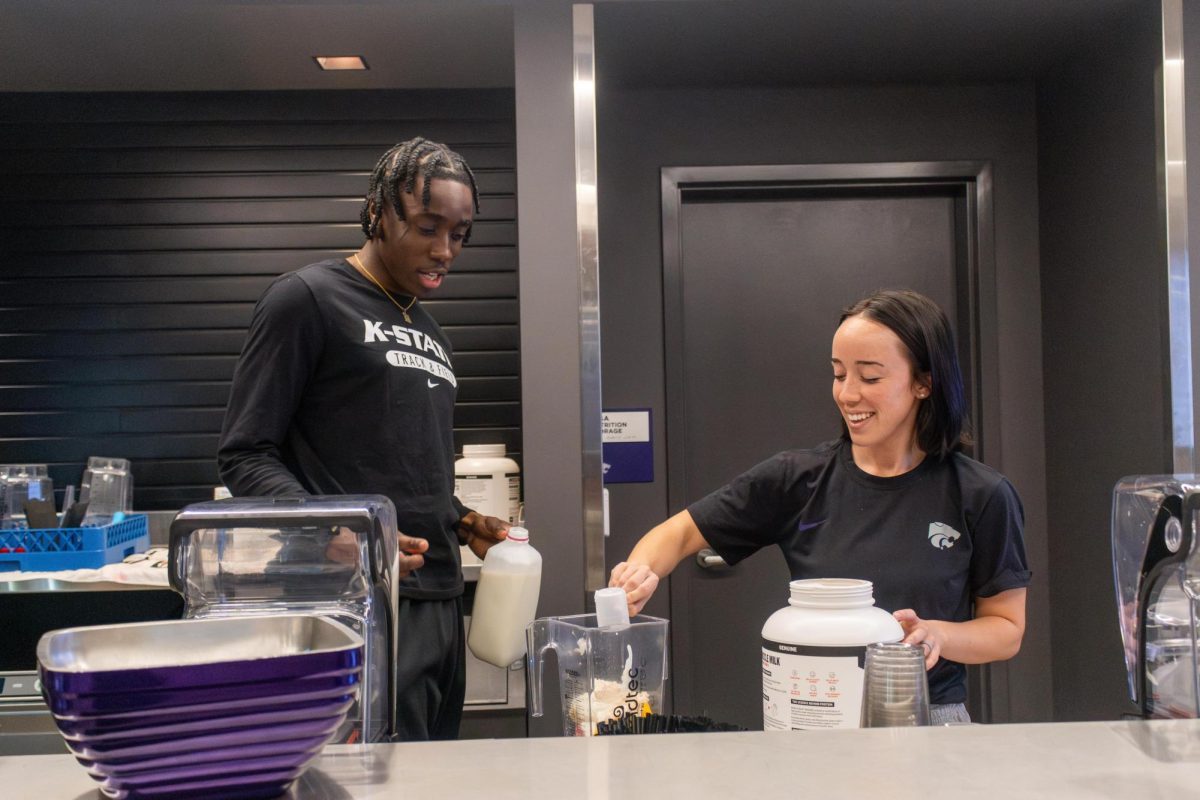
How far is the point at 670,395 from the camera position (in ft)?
11.1

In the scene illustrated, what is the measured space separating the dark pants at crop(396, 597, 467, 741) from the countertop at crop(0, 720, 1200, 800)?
1083 mm

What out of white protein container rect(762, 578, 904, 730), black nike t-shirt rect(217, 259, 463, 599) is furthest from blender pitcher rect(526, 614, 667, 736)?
black nike t-shirt rect(217, 259, 463, 599)

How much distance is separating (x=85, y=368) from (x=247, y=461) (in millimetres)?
2000

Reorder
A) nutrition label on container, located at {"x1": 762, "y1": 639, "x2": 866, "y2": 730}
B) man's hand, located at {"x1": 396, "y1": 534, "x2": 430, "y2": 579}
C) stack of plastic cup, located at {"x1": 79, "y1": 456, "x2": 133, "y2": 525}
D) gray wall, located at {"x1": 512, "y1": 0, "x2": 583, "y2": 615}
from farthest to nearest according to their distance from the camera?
stack of plastic cup, located at {"x1": 79, "y1": 456, "x2": 133, "y2": 525}, gray wall, located at {"x1": 512, "y1": 0, "x2": 583, "y2": 615}, man's hand, located at {"x1": 396, "y1": 534, "x2": 430, "y2": 579}, nutrition label on container, located at {"x1": 762, "y1": 639, "x2": 866, "y2": 730}

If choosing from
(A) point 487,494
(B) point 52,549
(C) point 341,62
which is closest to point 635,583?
(A) point 487,494

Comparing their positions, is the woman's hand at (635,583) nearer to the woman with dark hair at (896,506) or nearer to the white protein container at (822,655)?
the woman with dark hair at (896,506)

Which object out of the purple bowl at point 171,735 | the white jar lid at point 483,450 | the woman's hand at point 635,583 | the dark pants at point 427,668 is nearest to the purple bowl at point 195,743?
the purple bowl at point 171,735

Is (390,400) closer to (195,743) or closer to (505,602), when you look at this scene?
(505,602)

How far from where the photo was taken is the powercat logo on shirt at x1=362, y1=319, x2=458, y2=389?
6.30ft

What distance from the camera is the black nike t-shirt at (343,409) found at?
179 centimetres

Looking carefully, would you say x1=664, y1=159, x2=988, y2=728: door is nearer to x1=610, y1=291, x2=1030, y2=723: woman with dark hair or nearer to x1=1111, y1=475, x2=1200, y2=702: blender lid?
x1=610, y1=291, x2=1030, y2=723: woman with dark hair

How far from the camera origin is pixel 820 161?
3441 mm

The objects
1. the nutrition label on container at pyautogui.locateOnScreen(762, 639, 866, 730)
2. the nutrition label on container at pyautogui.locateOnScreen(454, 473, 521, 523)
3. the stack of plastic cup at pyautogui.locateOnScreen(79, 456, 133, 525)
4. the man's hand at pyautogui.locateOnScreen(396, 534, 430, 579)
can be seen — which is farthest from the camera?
the stack of plastic cup at pyautogui.locateOnScreen(79, 456, 133, 525)

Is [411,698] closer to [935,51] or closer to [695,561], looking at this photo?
[695,561]
